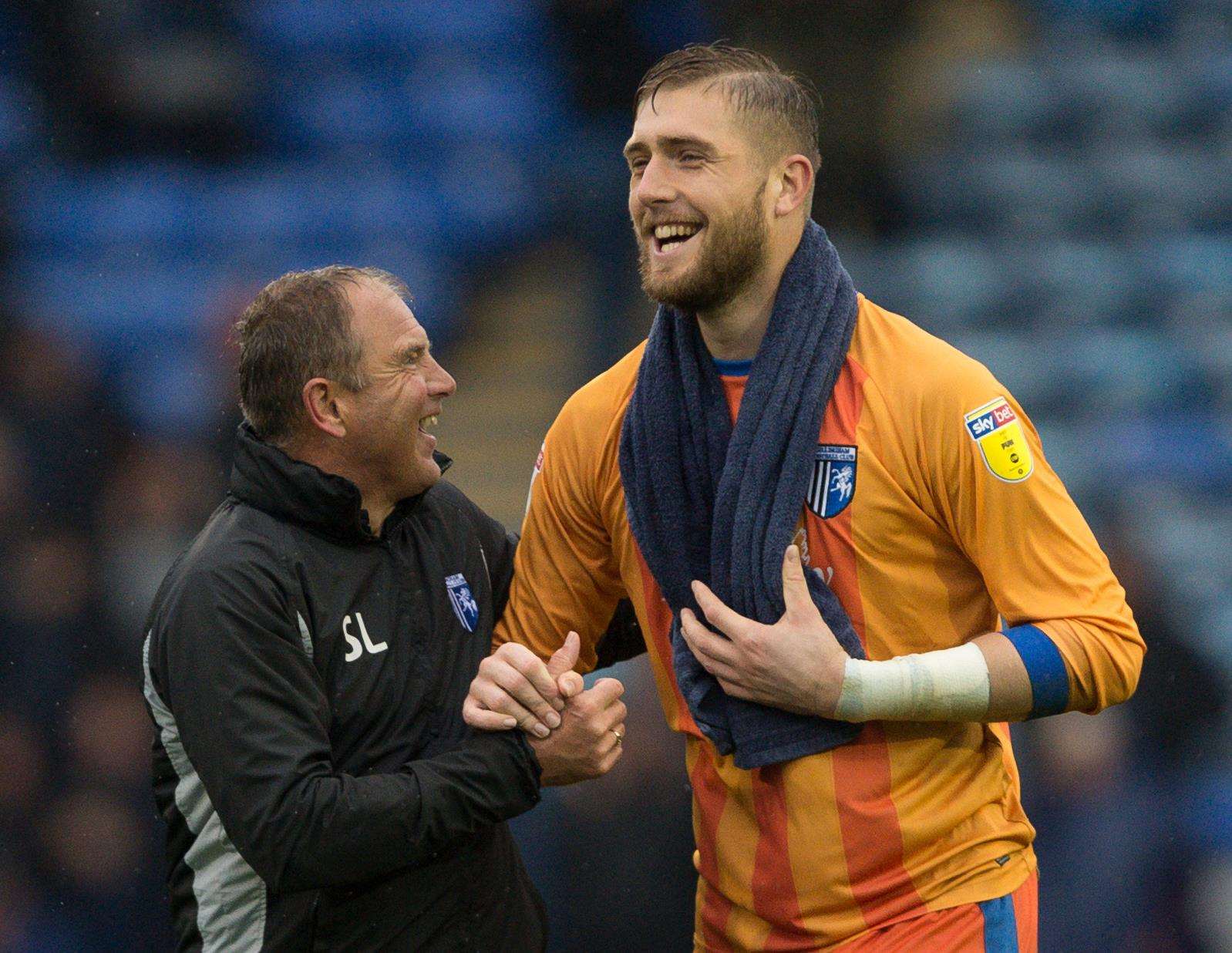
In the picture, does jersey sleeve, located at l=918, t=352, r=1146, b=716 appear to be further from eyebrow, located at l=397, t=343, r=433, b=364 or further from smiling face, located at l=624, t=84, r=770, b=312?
eyebrow, located at l=397, t=343, r=433, b=364

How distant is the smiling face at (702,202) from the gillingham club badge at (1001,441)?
16.3 inches

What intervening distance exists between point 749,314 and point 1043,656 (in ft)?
2.21

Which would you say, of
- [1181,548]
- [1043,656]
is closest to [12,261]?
[1043,656]

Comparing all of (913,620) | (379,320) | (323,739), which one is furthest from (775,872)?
(379,320)

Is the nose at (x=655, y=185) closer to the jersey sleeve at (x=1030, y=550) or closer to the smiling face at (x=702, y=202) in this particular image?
the smiling face at (x=702, y=202)

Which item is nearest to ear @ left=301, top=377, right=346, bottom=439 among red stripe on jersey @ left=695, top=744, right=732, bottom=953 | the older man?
the older man

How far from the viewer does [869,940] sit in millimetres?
2268

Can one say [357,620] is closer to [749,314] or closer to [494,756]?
[494,756]

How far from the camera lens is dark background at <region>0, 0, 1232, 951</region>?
3.76 m

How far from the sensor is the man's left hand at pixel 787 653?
A: 2150mm

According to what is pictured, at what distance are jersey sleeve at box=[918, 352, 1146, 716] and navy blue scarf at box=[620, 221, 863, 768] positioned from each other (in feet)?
0.62

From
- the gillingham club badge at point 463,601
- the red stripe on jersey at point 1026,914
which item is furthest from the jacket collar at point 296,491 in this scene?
the red stripe on jersey at point 1026,914

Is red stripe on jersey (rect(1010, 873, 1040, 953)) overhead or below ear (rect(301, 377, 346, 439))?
below

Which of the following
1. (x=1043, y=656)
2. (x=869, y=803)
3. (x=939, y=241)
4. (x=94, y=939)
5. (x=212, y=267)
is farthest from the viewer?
(x=939, y=241)
